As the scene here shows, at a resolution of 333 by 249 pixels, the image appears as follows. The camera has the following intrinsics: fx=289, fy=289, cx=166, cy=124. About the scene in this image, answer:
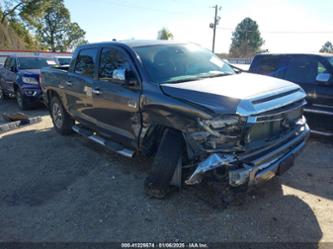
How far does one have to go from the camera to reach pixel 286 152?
11.1 feet

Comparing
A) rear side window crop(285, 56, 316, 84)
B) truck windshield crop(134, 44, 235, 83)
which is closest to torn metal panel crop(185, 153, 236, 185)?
truck windshield crop(134, 44, 235, 83)

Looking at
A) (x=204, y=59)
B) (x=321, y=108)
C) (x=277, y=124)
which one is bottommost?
(x=321, y=108)

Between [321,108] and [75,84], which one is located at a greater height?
[75,84]

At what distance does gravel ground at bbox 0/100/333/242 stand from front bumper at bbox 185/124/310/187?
1.68 feet

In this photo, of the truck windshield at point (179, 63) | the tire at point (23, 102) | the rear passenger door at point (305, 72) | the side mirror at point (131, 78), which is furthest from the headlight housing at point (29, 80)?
the rear passenger door at point (305, 72)

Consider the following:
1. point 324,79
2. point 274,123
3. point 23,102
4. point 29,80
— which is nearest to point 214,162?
point 274,123

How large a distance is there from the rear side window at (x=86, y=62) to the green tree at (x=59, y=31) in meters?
61.6

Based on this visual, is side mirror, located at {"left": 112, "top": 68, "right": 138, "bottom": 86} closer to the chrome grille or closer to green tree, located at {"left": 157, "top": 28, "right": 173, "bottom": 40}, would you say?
the chrome grille

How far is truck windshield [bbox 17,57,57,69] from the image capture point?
406 inches

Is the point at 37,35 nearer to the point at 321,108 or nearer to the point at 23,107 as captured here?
the point at 23,107

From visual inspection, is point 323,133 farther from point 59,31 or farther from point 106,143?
point 59,31

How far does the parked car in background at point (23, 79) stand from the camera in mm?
9273

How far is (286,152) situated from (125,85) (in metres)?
2.22

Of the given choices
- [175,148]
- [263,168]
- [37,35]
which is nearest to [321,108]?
[263,168]
